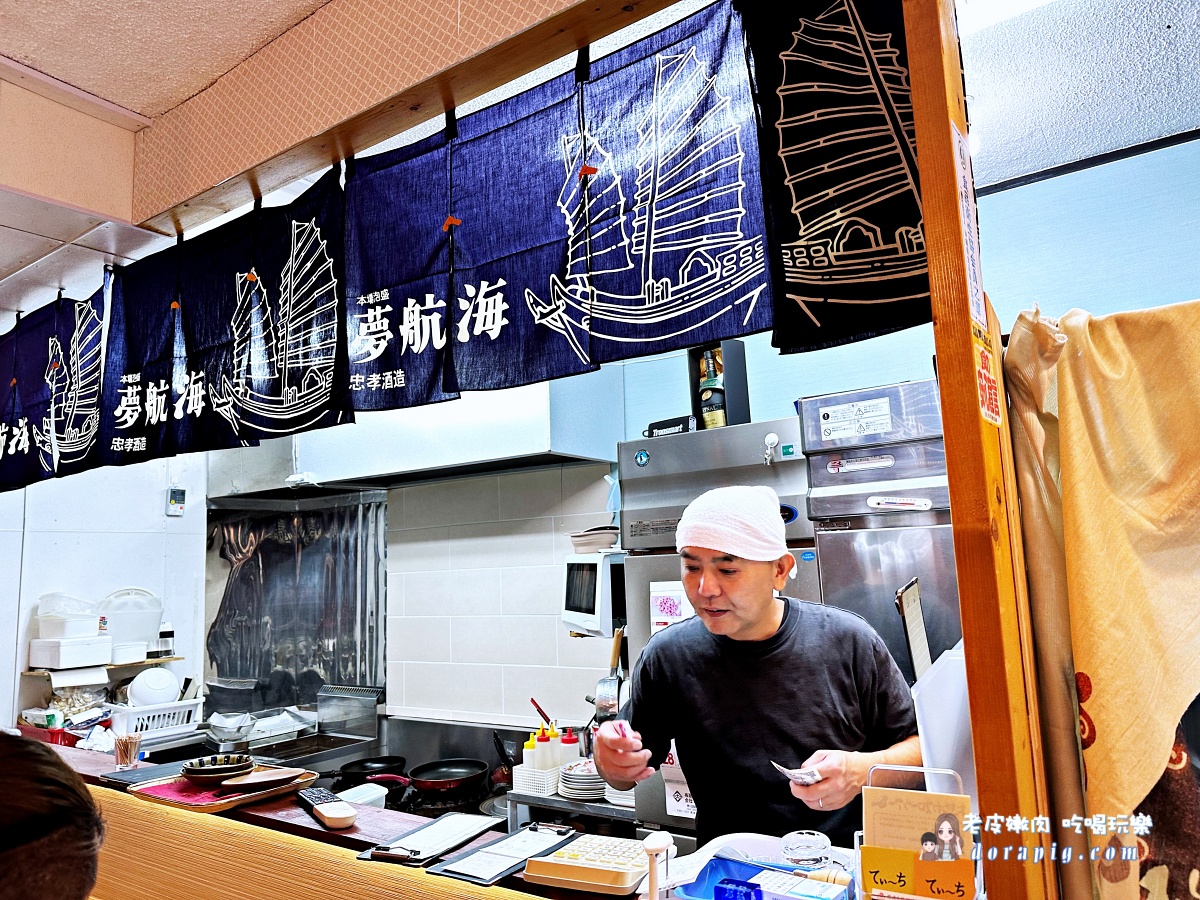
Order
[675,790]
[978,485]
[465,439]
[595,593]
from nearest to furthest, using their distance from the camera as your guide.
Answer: [978,485]
[675,790]
[595,593]
[465,439]

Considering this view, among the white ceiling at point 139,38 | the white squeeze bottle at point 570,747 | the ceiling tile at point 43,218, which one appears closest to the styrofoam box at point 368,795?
the white squeeze bottle at point 570,747

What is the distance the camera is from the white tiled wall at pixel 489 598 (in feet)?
13.8

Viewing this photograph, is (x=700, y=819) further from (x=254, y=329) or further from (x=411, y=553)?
(x=411, y=553)

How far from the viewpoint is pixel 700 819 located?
2295 millimetres

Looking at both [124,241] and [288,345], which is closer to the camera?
[288,345]

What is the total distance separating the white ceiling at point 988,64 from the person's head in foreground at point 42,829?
92.2 inches

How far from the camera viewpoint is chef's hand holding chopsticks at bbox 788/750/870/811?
73.6 inches

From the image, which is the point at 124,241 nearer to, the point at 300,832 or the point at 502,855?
the point at 300,832

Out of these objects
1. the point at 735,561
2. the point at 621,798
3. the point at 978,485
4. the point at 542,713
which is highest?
the point at 978,485

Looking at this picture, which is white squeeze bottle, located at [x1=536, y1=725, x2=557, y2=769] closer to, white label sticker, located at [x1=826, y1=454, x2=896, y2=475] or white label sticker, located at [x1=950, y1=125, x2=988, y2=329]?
white label sticker, located at [x1=826, y1=454, x2=896, y2=475]

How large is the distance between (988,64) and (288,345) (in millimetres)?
2460

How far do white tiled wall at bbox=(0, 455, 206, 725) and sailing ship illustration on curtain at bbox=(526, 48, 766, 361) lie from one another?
3.94 metres

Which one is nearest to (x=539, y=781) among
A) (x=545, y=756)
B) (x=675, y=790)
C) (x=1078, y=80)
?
(x=545, y=756)

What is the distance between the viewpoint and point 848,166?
1.75 meters
